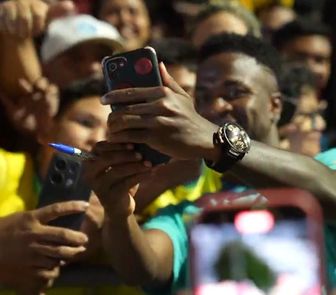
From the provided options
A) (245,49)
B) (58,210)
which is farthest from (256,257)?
(245,49)

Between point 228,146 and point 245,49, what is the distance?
1.60 metres

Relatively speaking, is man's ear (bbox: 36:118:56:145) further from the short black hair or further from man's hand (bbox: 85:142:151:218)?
man's hand (bbox: 85:142:151:218)

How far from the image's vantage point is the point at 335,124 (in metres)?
5.63

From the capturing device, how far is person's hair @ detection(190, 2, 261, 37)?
5.50 m

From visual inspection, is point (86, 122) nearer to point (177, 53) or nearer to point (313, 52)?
point (177, 53)

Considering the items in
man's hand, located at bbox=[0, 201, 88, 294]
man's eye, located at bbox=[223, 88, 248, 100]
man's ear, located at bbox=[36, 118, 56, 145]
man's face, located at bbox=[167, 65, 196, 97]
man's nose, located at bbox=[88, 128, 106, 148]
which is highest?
man's face, located at bbox=[167, 65, 196, 97]

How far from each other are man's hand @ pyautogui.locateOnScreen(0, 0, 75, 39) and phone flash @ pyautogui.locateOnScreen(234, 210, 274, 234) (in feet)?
8.60

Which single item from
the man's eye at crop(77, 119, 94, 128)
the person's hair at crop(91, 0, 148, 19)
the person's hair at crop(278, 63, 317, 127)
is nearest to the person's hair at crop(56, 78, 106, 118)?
the man's eye at crop(77, 119, 94, 128)

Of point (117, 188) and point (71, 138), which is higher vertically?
point (71, 138)

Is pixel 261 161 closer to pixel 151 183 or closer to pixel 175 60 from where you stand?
pixel 151 183

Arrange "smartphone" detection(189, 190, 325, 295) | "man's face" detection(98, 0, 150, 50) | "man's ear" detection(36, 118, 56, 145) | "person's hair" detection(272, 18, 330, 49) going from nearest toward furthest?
"smartphone" detection(189, 190, 325, 295) → "man's ear" detection(36, 118, 56, 145) → "man's face" detection(98, 0, 150, 50) → "person's hair" detection(272, 18, 330, 49)

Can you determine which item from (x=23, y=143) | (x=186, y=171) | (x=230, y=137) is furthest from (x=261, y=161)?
(x=23, y=143)

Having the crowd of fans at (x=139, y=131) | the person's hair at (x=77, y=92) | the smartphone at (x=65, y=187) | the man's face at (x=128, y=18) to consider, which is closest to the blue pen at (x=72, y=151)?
the crowd of fans at (x=139, y=131)

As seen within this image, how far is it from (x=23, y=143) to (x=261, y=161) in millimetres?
1549
